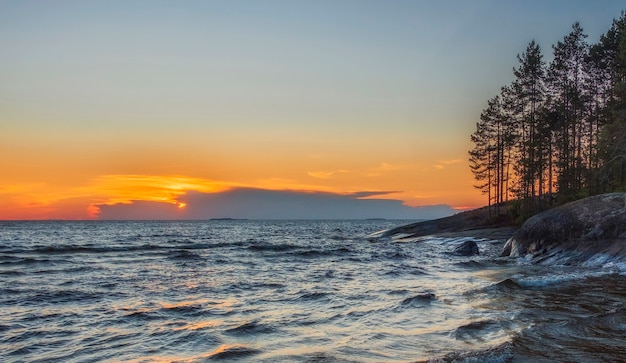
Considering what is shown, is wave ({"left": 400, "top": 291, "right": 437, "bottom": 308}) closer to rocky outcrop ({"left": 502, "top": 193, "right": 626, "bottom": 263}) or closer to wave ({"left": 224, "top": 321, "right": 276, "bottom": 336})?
wave ({"left": 224, "top": 321, "right": 276, "bottom": 336})

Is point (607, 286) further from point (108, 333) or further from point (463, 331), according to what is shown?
point (108, 333)

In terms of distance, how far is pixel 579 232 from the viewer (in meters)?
25.3

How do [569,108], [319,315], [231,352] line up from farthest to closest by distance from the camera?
[569,108] → [319,315] → [231,352]

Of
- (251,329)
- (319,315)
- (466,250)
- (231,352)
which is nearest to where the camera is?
(231,352)

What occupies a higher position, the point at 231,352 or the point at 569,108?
the point at 569,108

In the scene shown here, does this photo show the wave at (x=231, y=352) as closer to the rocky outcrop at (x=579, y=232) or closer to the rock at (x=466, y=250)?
the rocky outcrop at (x=579, y=232)

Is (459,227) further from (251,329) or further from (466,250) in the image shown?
(251,329)

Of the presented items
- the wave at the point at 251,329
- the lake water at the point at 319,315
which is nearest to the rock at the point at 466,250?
the lake water at the point at 319,315

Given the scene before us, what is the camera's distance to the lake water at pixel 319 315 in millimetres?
9719

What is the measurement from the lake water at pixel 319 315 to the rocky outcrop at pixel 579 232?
1.84m

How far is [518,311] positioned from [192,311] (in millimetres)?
8994

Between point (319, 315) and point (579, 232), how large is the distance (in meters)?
17.9

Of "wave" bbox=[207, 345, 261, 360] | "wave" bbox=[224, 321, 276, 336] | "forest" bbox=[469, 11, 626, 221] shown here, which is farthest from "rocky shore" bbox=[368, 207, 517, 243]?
"wave" bbox=[207, 345, 261, 360]

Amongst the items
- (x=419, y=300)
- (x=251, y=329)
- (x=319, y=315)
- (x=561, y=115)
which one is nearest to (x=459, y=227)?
(x=561, y=115)
